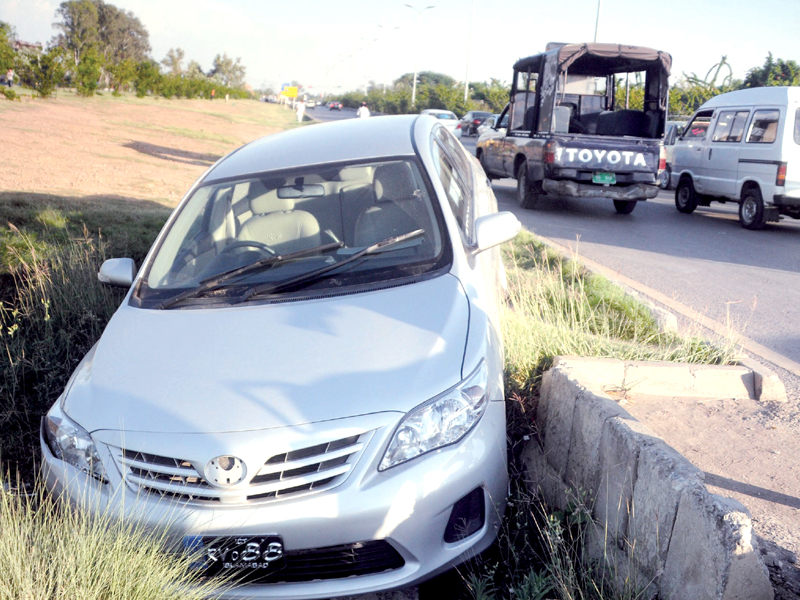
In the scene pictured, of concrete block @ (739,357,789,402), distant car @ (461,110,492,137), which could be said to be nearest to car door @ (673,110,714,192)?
concrete block @ (739,357,789,402)

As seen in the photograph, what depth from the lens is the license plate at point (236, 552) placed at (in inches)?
101

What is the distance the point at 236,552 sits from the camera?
101 inches

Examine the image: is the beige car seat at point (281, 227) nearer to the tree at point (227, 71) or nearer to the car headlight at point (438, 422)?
the car headlight at point (438, 422)

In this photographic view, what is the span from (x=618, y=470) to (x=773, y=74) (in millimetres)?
31366

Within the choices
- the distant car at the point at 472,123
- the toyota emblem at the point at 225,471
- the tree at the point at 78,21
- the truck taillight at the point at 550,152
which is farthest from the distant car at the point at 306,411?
the tree at the point at 78,21

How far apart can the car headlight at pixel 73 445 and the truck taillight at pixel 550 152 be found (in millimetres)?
9633

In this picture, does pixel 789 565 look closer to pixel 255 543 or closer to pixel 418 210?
pixel 255 543

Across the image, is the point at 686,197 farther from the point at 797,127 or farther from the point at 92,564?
the point at 92,564

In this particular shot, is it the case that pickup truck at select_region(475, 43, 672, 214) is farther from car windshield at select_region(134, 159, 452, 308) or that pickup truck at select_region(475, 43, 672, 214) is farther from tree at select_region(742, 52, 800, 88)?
tree at select_region(742, 52, 800, 88)

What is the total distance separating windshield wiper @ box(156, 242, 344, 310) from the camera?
3547mm

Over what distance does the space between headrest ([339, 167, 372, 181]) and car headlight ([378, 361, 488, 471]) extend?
69.7 inches

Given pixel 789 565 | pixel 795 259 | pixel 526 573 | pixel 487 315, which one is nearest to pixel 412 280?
pixel 487 315

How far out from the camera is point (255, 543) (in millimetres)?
2555

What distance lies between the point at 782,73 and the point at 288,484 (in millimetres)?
32702
